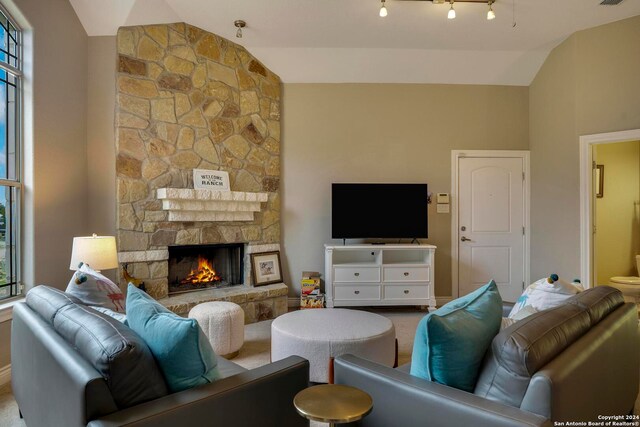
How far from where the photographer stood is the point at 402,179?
4871 mm

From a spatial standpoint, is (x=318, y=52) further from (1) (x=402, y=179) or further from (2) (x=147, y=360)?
(2) (x=147, y=360)

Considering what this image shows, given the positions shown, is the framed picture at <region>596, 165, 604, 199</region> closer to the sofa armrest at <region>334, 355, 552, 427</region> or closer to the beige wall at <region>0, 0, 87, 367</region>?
the sofa armrest at <region>334, 355, 552, 427</region>

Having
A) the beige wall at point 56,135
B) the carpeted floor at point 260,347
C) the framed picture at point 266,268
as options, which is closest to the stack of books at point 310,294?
the framed picture at point 266,268

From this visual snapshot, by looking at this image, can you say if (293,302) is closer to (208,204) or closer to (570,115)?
(208,204)

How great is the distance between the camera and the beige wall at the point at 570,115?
387 cm

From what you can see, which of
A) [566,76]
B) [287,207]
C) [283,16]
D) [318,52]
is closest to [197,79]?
[283,16]

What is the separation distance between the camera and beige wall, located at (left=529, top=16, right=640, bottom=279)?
3.87 m

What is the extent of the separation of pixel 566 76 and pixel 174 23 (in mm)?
4276

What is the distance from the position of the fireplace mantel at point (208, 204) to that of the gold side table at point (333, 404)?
9.79 feet

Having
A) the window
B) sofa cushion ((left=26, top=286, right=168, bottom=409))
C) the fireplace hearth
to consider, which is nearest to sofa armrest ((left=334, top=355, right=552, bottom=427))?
sofa cushion ((left=26, top=286, right=168, bottom=409))

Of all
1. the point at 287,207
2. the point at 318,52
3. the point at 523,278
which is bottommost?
the point at 523,278

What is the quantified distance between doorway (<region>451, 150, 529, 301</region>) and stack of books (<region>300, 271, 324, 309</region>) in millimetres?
1763

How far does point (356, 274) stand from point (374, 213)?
762mm

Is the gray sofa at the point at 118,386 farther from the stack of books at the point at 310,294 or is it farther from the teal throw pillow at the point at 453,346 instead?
the stack of books at the point at 310,294
